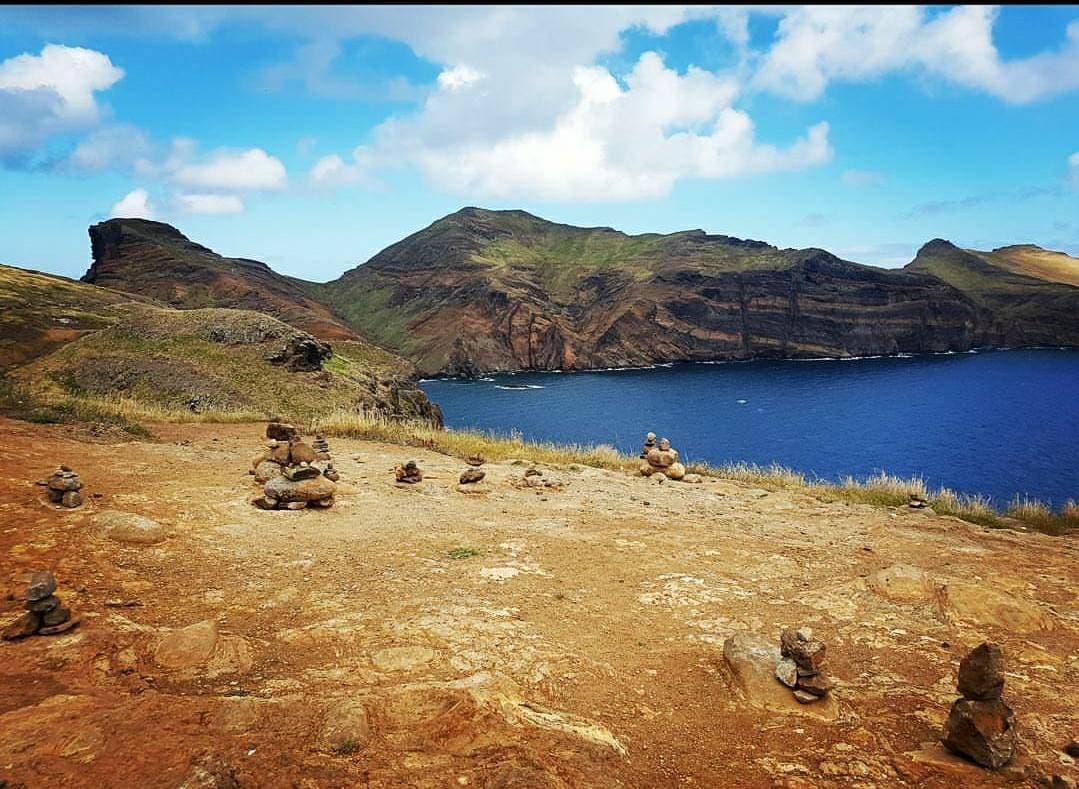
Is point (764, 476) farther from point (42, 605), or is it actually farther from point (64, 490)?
point (42, 605)

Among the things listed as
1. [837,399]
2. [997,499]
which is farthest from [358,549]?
[837,399]

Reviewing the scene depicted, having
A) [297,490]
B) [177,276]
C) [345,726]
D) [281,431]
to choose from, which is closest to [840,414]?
[281,431]

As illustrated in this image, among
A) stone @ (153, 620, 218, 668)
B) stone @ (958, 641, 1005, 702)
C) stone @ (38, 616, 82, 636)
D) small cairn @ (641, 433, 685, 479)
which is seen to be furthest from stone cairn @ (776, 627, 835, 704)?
small cairn @ (641, 433, 685, 479)

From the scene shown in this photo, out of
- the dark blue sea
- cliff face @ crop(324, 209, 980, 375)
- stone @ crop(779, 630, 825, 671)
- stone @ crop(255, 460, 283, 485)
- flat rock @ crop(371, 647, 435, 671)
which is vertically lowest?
the dark blue sea

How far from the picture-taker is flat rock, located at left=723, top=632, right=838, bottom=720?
599 cm

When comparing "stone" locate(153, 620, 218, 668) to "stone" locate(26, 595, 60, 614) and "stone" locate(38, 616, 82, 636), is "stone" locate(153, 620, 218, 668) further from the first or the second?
"stone" locate(26, 595, 60, 614)

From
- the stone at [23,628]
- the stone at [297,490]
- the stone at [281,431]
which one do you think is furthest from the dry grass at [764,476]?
the stone at [23,628]

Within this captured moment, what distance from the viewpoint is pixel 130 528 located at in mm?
9195

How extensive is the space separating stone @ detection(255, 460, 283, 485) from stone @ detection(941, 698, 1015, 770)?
40.8 ft

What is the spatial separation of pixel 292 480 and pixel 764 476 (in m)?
15.3

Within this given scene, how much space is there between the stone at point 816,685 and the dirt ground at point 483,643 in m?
0.16

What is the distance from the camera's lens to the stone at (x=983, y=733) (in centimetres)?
503

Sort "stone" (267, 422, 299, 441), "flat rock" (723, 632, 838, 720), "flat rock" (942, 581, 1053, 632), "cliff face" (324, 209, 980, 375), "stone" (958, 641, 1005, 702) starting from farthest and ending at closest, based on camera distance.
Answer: "cliff face" (324, 209, 980, 375) → "stone" (267, 422, 299, 441) → "flat rock" (942, 581, 1053, 632) → "flat rock" (723, 632, 838, 720) → "stone" (958, 641, 1005, 702)

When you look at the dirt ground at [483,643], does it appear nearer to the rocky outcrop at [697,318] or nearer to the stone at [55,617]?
the stone at [55,617]
